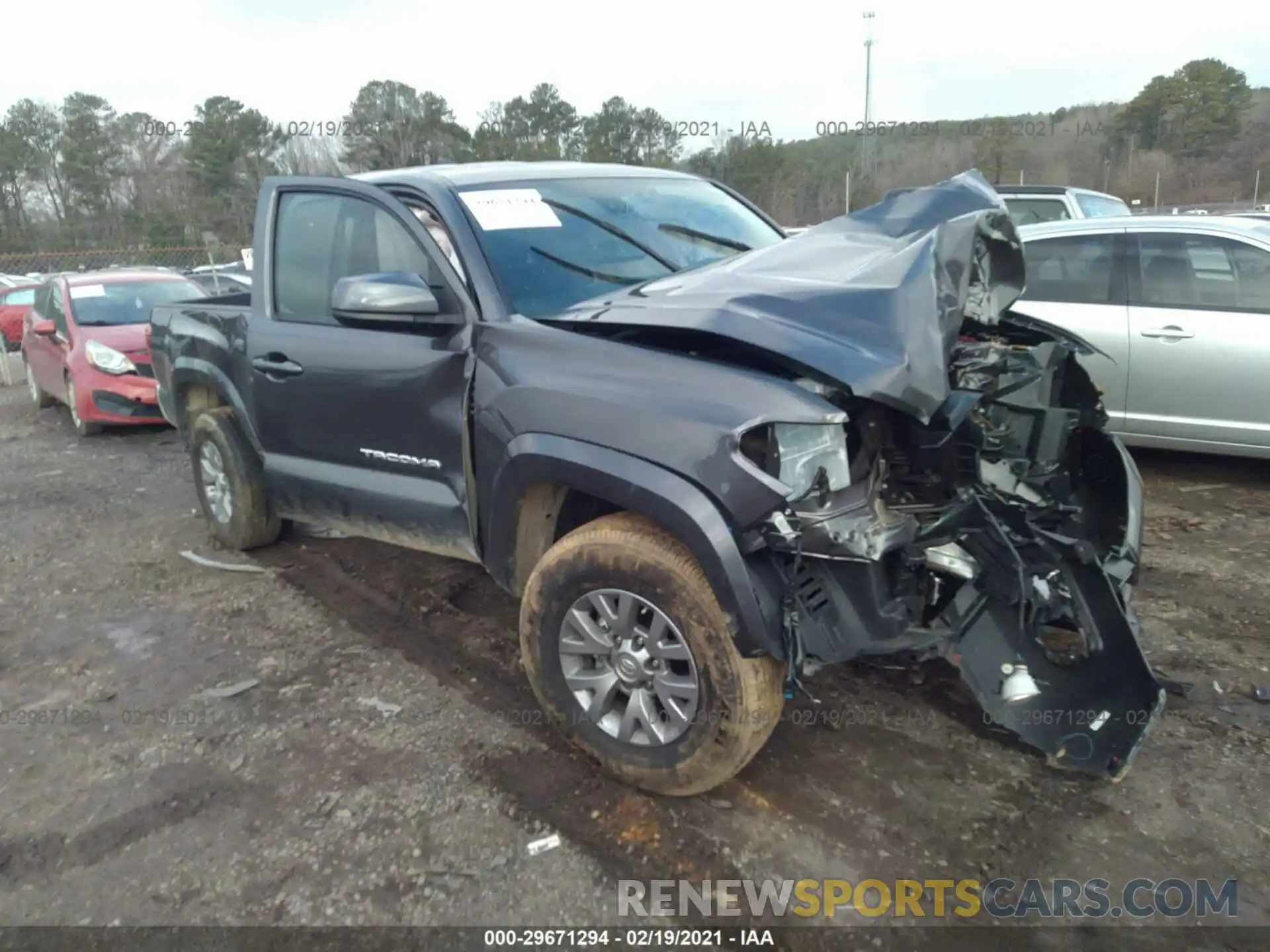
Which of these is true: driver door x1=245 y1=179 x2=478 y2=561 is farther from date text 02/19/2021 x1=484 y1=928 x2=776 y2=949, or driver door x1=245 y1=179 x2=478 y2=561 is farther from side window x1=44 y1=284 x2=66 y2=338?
side window x1=44 y1=284 x2=66 y2=338

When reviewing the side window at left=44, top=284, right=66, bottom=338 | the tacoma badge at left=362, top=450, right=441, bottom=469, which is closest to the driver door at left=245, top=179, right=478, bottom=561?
the tacoma badge at left=362, top=450, right=441, bottom=469

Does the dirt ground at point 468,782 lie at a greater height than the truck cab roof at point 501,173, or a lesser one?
lesser

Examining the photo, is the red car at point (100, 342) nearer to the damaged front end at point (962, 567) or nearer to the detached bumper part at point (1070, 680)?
the damaged front end at point (962, 567)

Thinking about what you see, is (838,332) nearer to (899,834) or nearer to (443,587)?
(899,834)

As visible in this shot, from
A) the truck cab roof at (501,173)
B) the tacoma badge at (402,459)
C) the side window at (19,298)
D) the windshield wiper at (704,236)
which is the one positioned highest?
the truck cab roof at (501,173)

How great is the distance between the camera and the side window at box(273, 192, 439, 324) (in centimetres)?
370

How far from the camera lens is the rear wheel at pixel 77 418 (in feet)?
28.9

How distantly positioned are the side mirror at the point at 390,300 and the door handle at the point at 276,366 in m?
0.79

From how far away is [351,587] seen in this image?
480 centimetres

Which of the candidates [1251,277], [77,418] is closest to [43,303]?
[77,418]

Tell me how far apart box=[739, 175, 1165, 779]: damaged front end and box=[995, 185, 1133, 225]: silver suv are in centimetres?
742

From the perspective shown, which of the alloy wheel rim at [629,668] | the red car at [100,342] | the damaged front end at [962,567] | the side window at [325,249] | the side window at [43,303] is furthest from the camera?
the side window at [43,303]

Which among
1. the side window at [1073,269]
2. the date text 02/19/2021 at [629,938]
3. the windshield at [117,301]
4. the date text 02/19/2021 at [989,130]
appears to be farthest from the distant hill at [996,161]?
the date text 02/19/2021 at [629,938]

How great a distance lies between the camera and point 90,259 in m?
23.7
